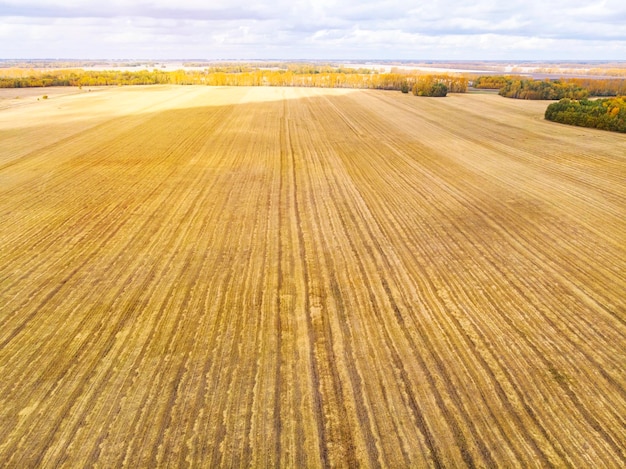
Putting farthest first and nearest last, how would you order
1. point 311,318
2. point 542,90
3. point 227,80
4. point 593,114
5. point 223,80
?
point 227,80, point 223,80, point 542,90, point 593,114, point 311,318

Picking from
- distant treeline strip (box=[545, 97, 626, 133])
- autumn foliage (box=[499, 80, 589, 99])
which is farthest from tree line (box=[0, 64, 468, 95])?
distant treeline strip (box=[545, 97, 626, 133])

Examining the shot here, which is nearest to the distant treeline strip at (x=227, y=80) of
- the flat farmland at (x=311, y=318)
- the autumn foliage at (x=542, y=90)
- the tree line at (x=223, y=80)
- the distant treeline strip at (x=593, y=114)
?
the tree line at (x=223, y=80)

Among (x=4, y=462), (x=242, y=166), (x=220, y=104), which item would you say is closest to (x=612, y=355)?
(x=4, y=462)

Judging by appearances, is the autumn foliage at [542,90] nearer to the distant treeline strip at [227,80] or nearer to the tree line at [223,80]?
the tree line at [223,80]

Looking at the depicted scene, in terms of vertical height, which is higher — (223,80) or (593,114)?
(223,80)

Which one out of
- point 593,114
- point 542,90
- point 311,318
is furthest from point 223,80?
point 311,318

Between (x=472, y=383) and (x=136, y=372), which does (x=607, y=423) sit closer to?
(x=472, y=383)

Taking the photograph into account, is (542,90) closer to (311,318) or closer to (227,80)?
(227,80)
